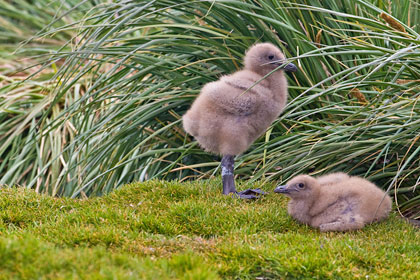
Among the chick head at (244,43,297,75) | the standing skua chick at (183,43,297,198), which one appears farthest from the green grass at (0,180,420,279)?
the chick head at (244,43,297,75)

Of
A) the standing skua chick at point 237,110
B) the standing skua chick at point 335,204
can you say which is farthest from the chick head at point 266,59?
the standing skua chick at point 335,204

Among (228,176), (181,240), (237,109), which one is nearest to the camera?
(181,240)

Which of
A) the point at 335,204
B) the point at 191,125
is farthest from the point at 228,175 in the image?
the point at 335,204

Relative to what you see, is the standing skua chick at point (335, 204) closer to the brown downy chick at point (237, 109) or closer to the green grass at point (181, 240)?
the green grass at point (181, 240)

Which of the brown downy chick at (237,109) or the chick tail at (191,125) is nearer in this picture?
the brown downy chick at (237,109)

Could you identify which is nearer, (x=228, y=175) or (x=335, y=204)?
(x=335, y=204)

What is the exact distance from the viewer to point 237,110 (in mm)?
4246

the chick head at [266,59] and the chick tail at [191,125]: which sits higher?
the chick head at [266,59]

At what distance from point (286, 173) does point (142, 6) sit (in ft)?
5.85

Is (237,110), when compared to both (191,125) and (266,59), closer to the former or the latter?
(191,125)

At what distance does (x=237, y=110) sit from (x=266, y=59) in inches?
19.2

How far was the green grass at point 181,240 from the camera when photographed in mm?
2941

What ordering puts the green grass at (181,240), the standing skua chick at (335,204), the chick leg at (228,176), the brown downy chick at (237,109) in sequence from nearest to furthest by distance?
the green grass at (181,240) → the standing skua chick at (335,204) → the brown downy chick at (237,109) → the chick leg at (228,176)

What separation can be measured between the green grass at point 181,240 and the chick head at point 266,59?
3.02ft
